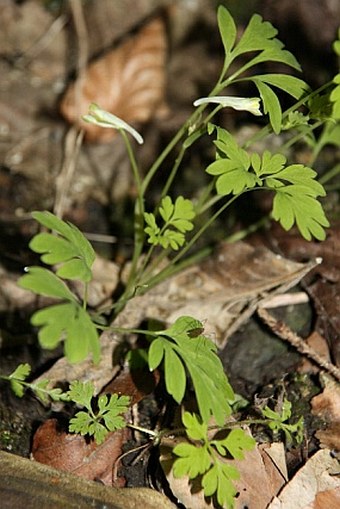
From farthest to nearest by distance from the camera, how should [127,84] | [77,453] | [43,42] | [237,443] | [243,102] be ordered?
[43,42] < [127,84] < [77,453] < [243,102] < [237,443]

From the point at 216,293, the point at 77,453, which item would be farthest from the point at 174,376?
the point at 216,293

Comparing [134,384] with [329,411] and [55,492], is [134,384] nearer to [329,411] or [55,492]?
[55,492]

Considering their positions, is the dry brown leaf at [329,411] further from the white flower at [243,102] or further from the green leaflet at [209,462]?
the white flower at [243,102]

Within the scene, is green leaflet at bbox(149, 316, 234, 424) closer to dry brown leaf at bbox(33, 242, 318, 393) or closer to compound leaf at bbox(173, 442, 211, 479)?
compound leaf at bbox(173, 442, 211, 479)

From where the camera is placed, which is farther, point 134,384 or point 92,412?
point 134,384

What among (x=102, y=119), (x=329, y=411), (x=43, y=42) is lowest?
(x=329, y=411)

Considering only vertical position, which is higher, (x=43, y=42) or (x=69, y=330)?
(x=69, y=330)

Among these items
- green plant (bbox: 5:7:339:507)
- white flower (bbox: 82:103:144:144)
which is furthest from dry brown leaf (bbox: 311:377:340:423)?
white flower (bbox: 82:103:144:144)
